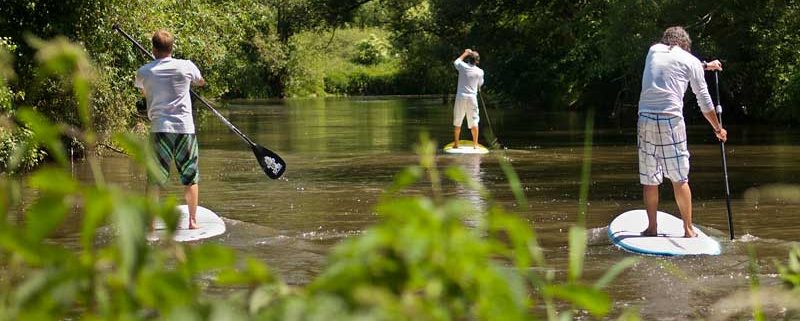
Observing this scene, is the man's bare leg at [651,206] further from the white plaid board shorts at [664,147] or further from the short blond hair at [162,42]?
the short blond hair at [162,42]

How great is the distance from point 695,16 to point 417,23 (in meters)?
25.1

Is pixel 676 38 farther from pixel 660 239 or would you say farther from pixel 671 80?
pixel 660 239

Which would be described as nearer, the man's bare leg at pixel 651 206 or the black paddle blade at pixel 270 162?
the man's bare leg at pixel 651 206

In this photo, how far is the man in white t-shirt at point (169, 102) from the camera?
9.52m

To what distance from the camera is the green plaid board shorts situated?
963 centimetres

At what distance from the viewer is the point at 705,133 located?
25016 mm

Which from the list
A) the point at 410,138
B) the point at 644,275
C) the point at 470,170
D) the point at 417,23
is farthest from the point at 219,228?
the point at 417,23

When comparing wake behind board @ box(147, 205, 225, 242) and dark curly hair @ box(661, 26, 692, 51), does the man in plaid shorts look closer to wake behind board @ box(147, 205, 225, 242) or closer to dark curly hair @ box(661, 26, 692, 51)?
dark curly hair @ box(661, 26, 692, 51)

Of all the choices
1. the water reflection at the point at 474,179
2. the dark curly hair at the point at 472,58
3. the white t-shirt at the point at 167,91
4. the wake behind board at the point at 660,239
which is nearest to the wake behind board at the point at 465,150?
the water reflection at the point at 474,179

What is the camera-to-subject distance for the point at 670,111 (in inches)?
360

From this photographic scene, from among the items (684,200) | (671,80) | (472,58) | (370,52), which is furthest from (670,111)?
(370,52)

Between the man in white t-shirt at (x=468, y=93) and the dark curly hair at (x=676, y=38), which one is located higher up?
the dark curly hair at (x=676, y=38)

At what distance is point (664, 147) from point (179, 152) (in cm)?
374

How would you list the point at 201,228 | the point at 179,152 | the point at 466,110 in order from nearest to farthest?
the point at 179,152, the point at 201,228, the point at 466,110
